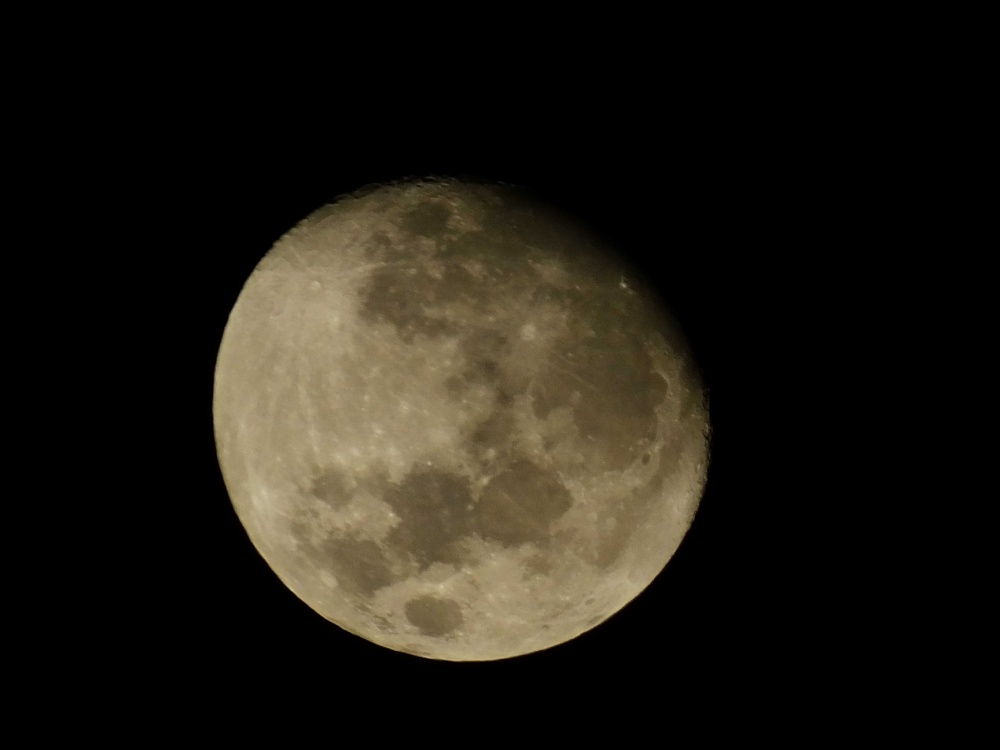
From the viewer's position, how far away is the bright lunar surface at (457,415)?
93.7 inches

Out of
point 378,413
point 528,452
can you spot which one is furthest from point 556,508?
point 378,413

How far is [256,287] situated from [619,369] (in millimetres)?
1551

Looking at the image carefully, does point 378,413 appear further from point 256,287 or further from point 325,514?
point 256,287

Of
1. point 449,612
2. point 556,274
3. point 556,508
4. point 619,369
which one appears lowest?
point 449,612

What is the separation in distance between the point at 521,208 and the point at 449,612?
166 cm

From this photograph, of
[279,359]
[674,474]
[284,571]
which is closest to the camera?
[279,359]

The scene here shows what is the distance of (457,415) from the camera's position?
2.35 meters

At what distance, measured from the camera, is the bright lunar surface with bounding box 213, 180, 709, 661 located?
93.7 inches

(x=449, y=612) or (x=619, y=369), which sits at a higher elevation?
(x=619, y=369)

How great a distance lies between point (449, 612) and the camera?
2.62 meters

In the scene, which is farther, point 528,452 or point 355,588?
point 355,588

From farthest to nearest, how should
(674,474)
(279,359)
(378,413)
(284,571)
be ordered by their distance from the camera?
(284,571)
(674,474)
(279,359)
(378,413)

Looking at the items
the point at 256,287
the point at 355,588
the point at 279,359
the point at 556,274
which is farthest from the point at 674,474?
the point at 256,287

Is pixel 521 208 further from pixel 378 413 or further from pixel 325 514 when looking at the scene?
pixel 325 514
